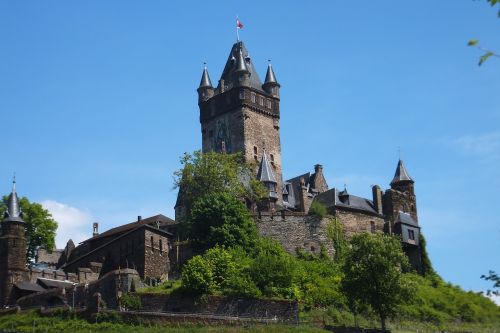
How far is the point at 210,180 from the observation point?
63844 mm

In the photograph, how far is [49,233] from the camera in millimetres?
74000

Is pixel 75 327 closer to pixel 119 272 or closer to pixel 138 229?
pixel 119 272

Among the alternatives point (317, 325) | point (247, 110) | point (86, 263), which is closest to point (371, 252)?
point (317, 325)

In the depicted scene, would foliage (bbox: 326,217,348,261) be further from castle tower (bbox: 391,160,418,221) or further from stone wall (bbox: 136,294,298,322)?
stone wall (bbox: 136,294,298,322)

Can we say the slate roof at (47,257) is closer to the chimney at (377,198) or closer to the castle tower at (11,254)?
the castle tower at (11,254)

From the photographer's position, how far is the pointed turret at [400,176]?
6831cm

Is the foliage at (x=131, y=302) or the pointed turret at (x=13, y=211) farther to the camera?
the pointed turret at (x=13, y=211)

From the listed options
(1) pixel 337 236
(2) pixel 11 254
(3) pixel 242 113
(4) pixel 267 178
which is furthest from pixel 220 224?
(3) pixel 242 113

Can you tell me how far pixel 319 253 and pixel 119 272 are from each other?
55.5 feet

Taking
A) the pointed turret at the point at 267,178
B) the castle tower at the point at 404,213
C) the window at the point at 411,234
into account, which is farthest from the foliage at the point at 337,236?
the pointed turret at the point at 267,178

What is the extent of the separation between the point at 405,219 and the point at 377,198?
297cm

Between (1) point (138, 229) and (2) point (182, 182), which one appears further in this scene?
(2) point (182, 182)

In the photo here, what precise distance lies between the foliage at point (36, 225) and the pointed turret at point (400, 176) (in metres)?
33.1

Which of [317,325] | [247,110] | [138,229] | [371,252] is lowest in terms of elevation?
[317,325]
